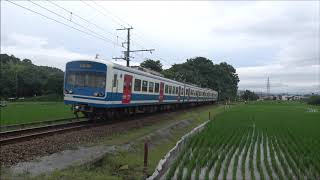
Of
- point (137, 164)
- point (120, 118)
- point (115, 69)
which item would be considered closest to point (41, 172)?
point (137, 164)

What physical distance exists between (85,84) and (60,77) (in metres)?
70.8

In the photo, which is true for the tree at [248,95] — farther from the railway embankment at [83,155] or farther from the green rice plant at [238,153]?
the railway embankment at [83,155]

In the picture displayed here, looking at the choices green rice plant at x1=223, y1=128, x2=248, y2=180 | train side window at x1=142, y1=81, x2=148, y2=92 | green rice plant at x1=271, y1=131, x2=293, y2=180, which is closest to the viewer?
green rice plant at x1=271, y1=131, x2=293, y2=180

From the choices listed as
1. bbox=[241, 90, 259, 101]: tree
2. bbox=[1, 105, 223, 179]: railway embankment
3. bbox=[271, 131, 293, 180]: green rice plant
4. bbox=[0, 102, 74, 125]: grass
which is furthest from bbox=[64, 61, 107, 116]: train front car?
bbox=[241, 90, 259, 101]: tree

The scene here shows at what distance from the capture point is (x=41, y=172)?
9.30 m

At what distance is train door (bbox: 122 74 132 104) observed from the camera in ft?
71.4

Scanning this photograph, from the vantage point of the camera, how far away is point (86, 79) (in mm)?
20094

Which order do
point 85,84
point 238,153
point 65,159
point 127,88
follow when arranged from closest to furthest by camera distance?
point 65,159, point 238,153, point 85,84, point 127,88

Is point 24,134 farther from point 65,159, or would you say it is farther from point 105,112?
point 105,112

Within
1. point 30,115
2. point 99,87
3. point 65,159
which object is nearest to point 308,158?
point 65,159

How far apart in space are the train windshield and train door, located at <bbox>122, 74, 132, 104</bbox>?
2.01 metres

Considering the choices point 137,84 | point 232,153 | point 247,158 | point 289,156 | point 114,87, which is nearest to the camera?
point 247,158

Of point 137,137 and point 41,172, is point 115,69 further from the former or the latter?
point 41,172

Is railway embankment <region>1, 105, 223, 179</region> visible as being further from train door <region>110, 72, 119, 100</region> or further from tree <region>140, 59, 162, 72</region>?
tree <region>140, 59, 162, 72</region>
